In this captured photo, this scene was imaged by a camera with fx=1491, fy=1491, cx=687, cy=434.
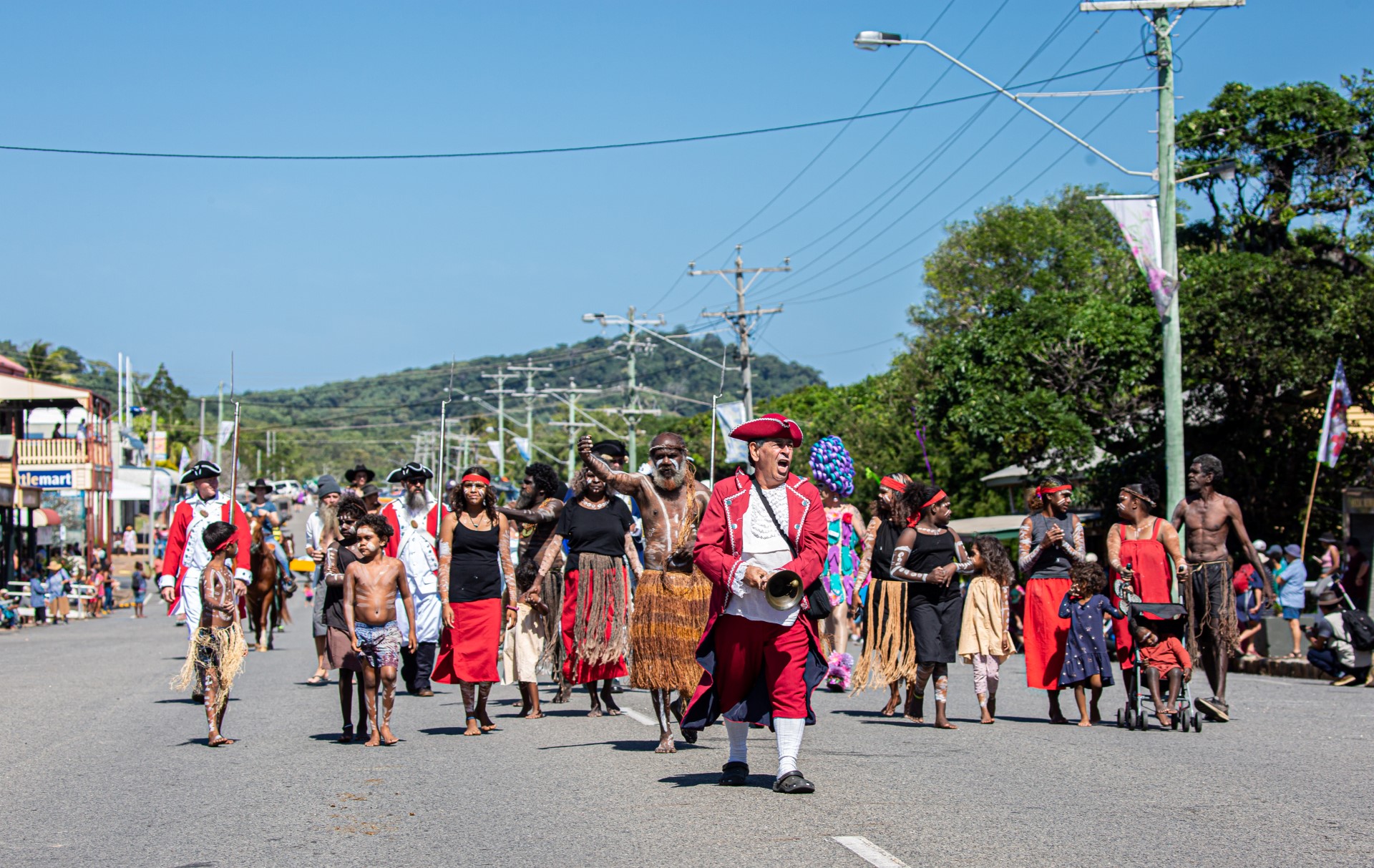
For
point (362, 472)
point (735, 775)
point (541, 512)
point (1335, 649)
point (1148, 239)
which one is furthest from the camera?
point (1148, 239)

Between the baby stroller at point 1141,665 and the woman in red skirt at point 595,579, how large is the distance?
12.7 ft

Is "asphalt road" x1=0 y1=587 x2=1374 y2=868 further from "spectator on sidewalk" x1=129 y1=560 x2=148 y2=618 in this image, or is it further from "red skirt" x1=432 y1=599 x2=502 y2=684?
"spectator on sidewalk" x1=129 y1=560 x2=148 y2=618

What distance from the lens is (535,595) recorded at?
1173 centimetres

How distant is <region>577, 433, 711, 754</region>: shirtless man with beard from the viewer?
927cm

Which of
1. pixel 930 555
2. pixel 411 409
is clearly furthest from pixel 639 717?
pixel 411 409

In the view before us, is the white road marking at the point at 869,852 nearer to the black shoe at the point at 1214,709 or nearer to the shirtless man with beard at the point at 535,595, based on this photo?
the shirtless man with beard at the point at 535,595

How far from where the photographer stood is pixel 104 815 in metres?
7.55

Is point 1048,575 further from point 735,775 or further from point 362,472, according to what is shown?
point 362,472

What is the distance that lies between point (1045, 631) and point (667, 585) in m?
3.89

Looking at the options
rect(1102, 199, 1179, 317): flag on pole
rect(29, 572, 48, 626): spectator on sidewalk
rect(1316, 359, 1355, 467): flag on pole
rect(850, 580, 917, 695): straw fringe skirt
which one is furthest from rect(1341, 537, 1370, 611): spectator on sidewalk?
rect(29, 572, 48, 626): spectator on sidewalk

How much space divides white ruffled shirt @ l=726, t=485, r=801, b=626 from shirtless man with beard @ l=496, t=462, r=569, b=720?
4004 millimetres

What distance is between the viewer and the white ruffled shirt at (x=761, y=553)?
777cm

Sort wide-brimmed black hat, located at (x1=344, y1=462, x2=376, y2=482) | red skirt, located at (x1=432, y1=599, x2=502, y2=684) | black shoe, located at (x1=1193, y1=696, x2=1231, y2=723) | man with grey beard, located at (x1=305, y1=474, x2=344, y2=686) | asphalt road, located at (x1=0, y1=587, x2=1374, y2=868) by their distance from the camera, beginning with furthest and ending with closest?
wide-brimmed black hat, located at (x1=344, y1=462, x2=376, y2=482) < man with grey beard, located at (x1=305, y1=474, x2=344, y2=686) < black shoe, located at (x1=1193, y1=696, x2=1231, y2=723) < red skirt, located at (x1=432, y1=599, x2=502, y2=684) < asphalt road, located at (x1=0, y1=587, x2=1374, y2=868)

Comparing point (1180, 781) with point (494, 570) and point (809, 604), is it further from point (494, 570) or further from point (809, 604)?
point (494, 570)
